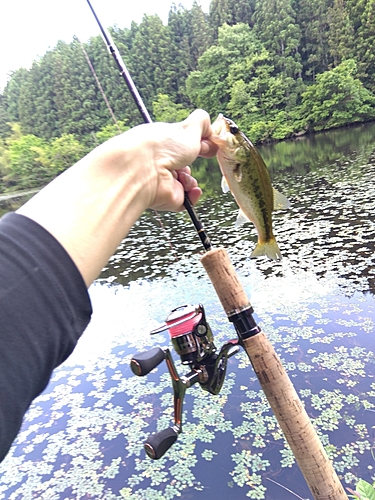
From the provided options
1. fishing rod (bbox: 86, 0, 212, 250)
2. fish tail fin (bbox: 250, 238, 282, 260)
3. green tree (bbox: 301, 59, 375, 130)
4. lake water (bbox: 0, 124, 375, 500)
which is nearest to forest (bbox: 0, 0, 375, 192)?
green tree (bbox: 301, 59, 375, 130)

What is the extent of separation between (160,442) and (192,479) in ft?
6.47

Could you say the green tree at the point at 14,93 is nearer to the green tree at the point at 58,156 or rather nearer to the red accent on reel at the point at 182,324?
the green tree at the point at 58,156

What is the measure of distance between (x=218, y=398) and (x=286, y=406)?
2.46 metres

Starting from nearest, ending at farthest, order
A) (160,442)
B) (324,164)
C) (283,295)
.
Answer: (160,442), (283,295), (324,164)

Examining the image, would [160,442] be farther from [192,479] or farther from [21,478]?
[21,478]

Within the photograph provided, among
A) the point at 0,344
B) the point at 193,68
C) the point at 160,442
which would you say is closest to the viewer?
the point at 0,344

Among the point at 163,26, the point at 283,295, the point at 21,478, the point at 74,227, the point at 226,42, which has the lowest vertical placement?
the point at 283,295

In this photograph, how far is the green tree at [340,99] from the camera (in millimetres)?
29922

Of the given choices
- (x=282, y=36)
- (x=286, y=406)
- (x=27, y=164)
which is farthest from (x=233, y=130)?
(x=282, y=36)

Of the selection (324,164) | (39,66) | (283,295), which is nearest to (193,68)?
(39,66)

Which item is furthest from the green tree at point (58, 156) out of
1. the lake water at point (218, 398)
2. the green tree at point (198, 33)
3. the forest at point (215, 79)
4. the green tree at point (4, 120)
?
the lake water at point (218, 398)

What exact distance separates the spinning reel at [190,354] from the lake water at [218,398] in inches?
68.1

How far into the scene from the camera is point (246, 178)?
1886mm

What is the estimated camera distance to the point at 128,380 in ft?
15.4
